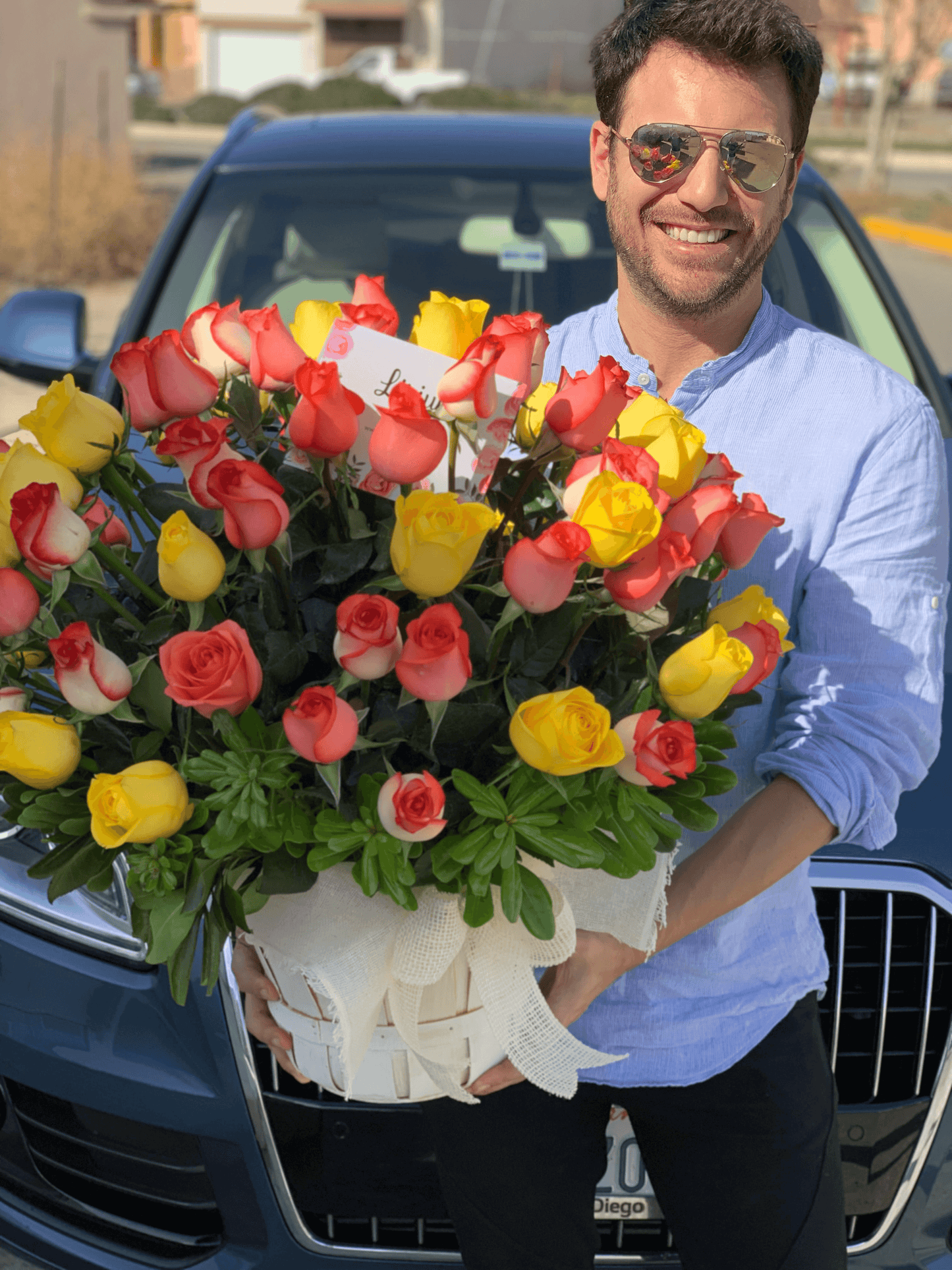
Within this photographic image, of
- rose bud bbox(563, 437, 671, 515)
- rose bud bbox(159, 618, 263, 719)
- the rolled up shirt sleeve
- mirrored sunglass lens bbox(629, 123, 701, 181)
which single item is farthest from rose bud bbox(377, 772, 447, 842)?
mirrored sunglass lens bbox(629, 123, 701, 181)

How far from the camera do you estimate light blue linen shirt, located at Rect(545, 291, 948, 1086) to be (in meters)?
1.28

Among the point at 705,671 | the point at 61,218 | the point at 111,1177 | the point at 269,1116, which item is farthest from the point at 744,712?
the point at 61,218

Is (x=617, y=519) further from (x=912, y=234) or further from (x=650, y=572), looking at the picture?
(x=912, y=234)

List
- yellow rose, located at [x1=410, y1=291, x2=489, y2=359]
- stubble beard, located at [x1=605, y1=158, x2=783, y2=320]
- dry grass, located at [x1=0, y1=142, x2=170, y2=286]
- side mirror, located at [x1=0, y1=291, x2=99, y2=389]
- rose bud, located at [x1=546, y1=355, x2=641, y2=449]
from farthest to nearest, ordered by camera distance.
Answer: dry grass, located at [x1=0, y1=142, x2=170, y2=286], side mirror, located at [x1=0, y1=291, x2=99, y2=389], stubble beard, located at [x1=605, y1=158, x2=783, y2=320], yellow rose, located at [x1=410, y1=291, x2=489, y2=359], rose bud, located at [x1=546, y1=355, x2=641, y2=449]

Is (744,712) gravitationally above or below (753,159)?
below

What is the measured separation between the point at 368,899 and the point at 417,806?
203mm

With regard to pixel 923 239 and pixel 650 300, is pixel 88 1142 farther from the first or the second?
pixel 923 239

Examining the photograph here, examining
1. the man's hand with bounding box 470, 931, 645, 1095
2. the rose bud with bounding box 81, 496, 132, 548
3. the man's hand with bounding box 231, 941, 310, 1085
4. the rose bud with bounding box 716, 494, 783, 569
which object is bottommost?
the man's hand with bounding box 231, 941, 310, 1085

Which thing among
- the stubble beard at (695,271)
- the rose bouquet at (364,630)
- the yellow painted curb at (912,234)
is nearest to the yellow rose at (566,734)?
the rose bouquet at (364,630)

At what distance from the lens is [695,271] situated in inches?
54.7

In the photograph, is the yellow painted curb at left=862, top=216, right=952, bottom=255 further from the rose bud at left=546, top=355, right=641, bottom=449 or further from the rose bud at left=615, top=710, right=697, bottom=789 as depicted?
the rose bud at left=615, top=710, right=697, bottom=789

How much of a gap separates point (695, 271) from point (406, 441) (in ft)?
1.85

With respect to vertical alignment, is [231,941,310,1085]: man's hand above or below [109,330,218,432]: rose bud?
below

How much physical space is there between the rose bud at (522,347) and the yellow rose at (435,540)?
0.46 ft
